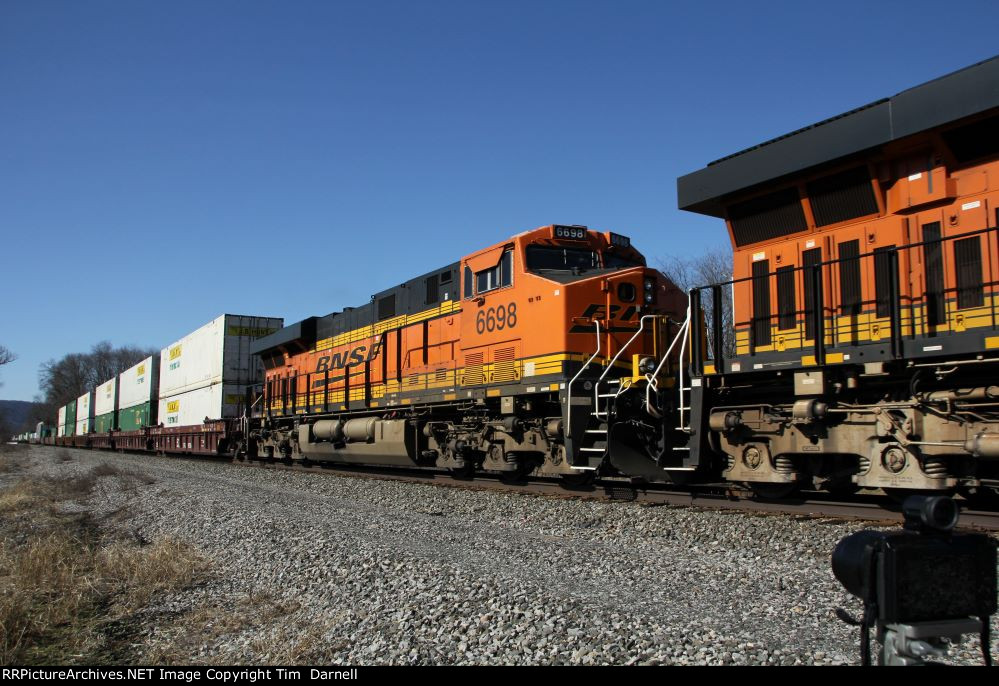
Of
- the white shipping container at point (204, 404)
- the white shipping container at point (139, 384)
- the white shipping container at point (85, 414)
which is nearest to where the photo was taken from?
the white shipping container at point (204, 404)


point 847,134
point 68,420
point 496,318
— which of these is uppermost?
point 847,134

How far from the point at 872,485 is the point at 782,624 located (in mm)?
3055

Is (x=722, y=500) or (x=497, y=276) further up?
(x=497, y=276)

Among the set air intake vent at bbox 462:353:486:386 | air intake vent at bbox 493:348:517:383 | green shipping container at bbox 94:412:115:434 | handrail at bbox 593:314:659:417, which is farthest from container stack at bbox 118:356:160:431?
handrail at bbox 593:314:659:417

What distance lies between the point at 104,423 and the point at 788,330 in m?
44.9

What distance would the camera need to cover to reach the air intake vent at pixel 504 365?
1116 centimetres

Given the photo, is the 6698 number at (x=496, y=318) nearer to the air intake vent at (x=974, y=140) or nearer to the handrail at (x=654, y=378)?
the handrail at (x=654, y=378)

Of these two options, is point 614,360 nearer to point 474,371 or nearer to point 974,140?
point 474,371

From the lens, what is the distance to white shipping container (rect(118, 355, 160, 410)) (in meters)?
34.7

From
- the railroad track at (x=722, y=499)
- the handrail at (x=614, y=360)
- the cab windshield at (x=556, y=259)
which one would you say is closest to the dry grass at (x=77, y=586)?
the handrail at (x=614, y=360)

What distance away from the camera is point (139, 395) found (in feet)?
119

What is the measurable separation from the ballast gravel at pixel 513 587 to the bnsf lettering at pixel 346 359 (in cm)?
682

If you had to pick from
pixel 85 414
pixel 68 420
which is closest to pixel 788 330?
pixel 85 414

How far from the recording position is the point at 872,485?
6734mm
